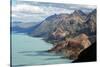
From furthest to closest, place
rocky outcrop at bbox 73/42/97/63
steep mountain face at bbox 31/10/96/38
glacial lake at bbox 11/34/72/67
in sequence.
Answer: rocky outcrop at bbox 73/42/97/63 < steep mountain face at bbox 31/10/96/38 < glacial lake at bbox 11/34/72/67

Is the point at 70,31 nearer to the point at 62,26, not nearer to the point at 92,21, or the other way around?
the point at 62,26

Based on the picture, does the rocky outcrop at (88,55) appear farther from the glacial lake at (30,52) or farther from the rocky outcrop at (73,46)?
the glacial lake at (30,52)

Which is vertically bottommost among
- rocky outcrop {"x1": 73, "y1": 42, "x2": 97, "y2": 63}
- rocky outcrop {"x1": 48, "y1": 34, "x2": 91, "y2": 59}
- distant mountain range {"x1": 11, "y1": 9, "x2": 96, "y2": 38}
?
rocky outcrop {"x1": 73, "y1": 42, "x2": 97, "y2": 63}

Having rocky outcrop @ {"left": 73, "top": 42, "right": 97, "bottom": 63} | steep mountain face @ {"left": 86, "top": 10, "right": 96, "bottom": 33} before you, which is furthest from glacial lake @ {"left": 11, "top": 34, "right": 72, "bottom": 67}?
steep mountain face @ {"left": 86, "top": 10, "right": 96, "bottom": 33}

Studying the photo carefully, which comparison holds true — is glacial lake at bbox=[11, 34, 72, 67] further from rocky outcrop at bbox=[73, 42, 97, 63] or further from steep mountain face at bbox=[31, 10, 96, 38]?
rocky outcrop at bbox=[73, 42, 97, 63]

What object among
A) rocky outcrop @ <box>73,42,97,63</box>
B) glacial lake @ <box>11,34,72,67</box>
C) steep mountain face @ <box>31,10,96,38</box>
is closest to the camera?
glacial lake @ <box>11,34,72,67</box>

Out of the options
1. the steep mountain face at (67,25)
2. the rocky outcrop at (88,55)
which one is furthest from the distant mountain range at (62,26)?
the rocky outcrop at (88,55)
